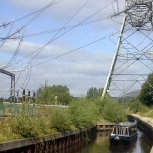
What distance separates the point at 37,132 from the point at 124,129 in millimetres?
16622

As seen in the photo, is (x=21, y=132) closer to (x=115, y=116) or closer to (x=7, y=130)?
(x=7, y=130)

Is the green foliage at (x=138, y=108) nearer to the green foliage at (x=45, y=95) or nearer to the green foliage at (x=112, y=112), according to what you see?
the green foliage at (x=112, y=112)

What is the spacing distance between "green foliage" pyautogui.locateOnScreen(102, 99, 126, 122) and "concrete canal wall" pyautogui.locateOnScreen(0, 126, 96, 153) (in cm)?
1488

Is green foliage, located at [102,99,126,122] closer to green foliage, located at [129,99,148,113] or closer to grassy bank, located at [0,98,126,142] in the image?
grassy bank, located at [0,98,126,142]

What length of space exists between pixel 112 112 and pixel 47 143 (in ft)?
87.5

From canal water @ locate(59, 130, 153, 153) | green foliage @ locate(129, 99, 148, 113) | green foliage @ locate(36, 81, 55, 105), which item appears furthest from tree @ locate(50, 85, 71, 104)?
green foliage @ locate(129, 99, 148, 113)

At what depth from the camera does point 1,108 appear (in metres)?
22.2

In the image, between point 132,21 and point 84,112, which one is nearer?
point 84,112

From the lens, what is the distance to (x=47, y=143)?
79.9 ft

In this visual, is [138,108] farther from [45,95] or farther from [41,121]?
[41,121]

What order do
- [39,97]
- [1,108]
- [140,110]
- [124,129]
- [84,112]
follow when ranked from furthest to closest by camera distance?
[140,110]
[124,129]
[84,112]
[39,97]
[1,108]

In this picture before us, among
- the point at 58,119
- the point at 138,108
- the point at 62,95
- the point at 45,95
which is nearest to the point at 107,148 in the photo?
the point at 58,119

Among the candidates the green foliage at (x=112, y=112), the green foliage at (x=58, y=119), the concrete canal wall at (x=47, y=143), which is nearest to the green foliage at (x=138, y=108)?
the green foliage at (x=112, y=112)

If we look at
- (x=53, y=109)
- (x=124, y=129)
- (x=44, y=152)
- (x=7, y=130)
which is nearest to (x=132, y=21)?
(x=124, y=129)
